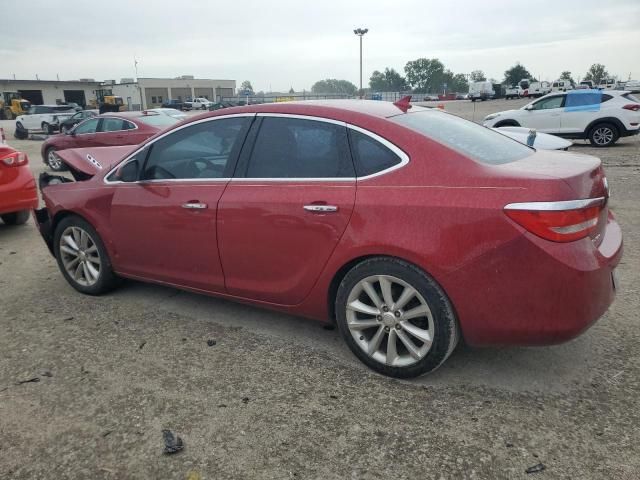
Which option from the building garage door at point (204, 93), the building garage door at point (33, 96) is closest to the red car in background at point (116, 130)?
the building garage door at point (33, 96)

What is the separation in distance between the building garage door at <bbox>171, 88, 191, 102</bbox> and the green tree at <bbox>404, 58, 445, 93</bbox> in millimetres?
77464

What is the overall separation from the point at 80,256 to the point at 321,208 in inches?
99.0

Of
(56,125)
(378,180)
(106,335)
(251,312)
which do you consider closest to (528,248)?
(378,180)

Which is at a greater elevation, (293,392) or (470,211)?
(470,211)

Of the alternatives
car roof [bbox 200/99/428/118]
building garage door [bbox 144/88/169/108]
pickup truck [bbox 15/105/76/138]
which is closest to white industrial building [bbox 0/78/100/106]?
building garage door [bbox 144/88/169/108]

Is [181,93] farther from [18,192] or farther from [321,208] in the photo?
[321,208]

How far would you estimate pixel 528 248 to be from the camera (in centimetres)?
246

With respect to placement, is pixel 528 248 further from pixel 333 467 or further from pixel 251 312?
pixel 251 312

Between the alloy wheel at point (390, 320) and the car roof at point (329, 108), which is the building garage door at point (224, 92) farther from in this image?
the alloy wheel at point (390, 320)

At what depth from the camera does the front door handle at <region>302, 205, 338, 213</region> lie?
2.96 metres

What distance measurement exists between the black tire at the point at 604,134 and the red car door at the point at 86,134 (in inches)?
502

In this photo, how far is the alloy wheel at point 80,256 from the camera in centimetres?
434

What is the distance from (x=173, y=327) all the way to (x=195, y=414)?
1182 mm

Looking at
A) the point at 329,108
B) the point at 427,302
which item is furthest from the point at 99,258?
the point at 427,302
